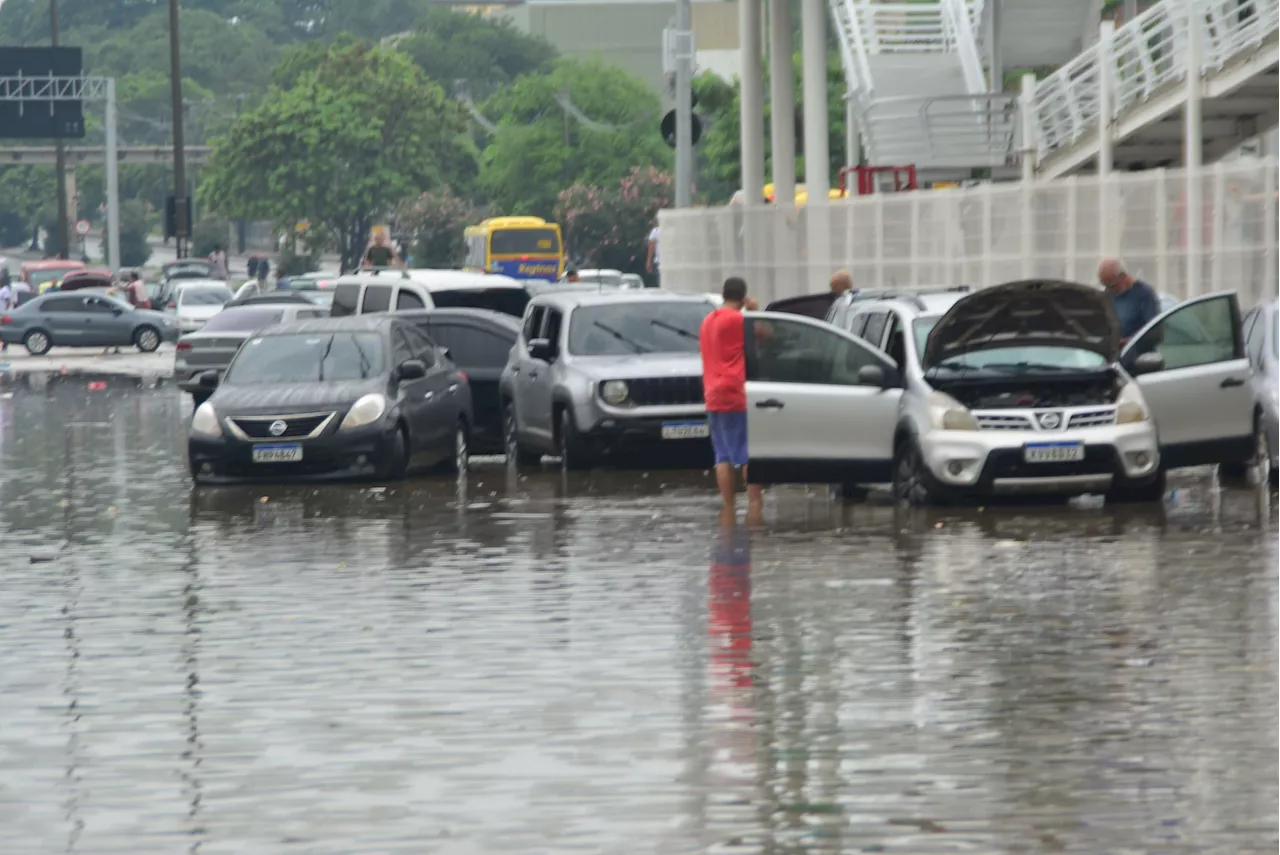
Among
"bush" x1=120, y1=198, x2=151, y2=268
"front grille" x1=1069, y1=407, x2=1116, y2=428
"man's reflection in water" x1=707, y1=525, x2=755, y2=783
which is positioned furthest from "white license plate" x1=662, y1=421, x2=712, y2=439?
"bush" x1=120, y1=198, x2=151, y2=268

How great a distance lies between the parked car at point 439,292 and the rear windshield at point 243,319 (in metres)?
6.50

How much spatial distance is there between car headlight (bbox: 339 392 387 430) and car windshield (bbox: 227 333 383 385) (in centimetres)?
66

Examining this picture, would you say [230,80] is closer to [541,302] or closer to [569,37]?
[569,37]

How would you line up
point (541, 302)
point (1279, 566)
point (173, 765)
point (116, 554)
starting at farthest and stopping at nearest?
point (541, 302)
point (116, 554)
point (1279, 566)
point (173, 765)

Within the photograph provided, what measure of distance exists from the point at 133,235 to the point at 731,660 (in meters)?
151

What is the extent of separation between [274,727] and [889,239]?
25.9m

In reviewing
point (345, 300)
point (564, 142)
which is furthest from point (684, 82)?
point (564, 142)

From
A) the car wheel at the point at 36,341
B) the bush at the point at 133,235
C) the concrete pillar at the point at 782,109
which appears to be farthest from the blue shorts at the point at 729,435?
the bush at the point at 133,235

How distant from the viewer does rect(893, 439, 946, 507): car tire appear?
18516 millimetres

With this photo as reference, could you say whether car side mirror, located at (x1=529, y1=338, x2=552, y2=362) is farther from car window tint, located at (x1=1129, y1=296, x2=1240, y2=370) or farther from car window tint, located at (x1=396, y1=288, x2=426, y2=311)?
car window tint, located at (x1=396, y1=288, x2=426, y2=311)

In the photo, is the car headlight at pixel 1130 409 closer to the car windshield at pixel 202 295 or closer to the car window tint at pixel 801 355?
the car window tint at pixel 801 355

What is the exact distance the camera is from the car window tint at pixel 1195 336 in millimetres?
19984

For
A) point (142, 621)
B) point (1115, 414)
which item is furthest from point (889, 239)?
point (142, 621)

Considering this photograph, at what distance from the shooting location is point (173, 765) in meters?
9.35
